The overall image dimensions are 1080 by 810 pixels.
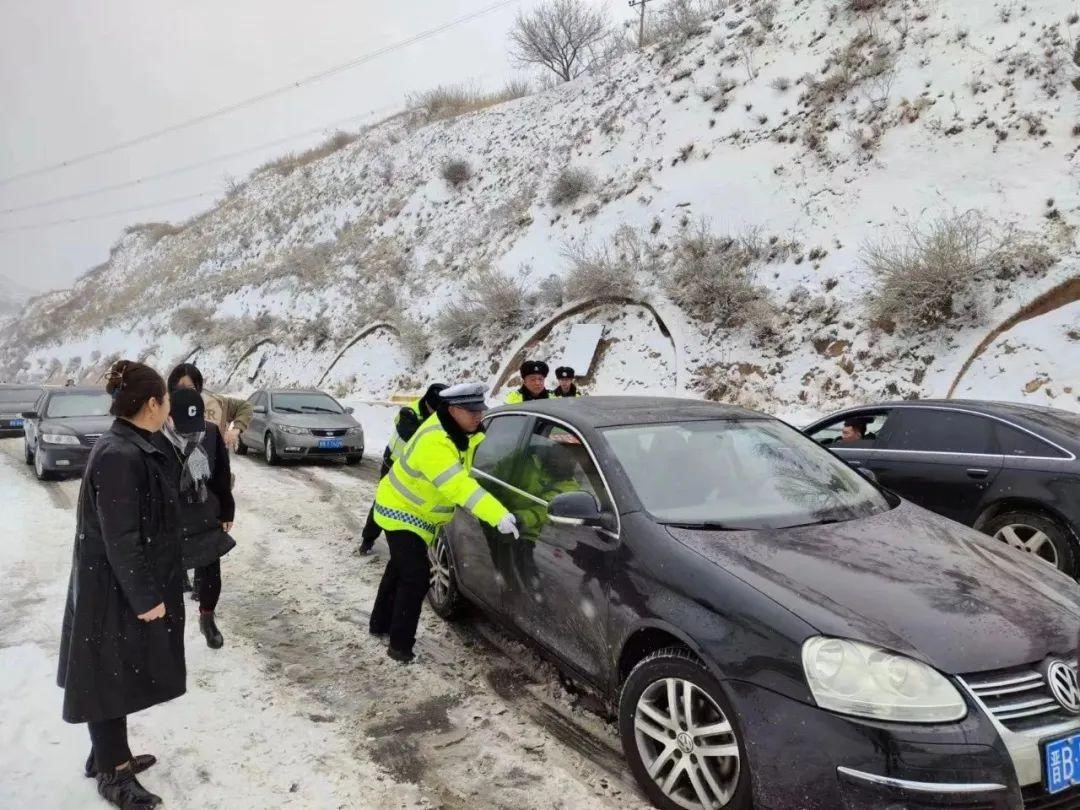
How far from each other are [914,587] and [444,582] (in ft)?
9.86

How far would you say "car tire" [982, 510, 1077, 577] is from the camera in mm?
4805

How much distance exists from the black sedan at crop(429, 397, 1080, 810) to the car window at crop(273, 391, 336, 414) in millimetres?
8714

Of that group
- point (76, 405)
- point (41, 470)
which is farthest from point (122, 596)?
point (76, 405)

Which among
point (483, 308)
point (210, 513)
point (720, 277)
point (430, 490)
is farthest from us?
point (483, 308)

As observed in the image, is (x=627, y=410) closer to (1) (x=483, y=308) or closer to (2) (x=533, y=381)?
(2) (x=533, y=381)

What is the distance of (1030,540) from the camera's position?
16.4ft

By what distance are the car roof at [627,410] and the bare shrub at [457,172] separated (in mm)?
25022

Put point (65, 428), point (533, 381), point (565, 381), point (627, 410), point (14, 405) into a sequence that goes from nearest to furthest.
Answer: point (627, 410) < point (533, 381) < point (565, 381) < point (65, 428) < point (14, 405)

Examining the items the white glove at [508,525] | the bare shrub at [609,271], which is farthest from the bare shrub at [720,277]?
the white glove at [508,525]

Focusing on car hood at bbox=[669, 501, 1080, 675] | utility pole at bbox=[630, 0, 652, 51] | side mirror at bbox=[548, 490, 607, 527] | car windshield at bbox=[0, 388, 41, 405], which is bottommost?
A: car hood at bbox=[669, 501, 1080, 675]

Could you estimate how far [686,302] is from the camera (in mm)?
14328

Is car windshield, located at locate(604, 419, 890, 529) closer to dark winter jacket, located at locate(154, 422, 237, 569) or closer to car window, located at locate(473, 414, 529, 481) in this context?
car window, located at locate(473, 414, 529, 481)

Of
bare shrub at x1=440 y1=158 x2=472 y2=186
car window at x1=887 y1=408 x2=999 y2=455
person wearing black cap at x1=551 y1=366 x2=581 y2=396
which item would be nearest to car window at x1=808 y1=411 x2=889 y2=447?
car window at x1=887 y1=408 x2=999 y2=455

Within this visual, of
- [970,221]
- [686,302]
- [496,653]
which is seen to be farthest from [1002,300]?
[496,653]
